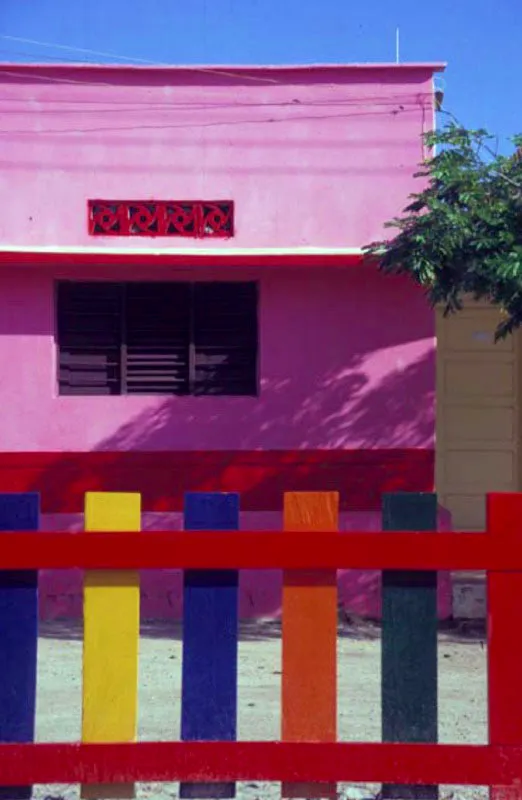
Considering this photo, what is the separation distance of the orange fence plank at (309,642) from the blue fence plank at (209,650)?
18cm

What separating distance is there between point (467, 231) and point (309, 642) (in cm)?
423

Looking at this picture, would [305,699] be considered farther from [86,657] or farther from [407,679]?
[86,657]

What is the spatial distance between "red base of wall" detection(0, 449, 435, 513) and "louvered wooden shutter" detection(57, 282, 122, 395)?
559 mm

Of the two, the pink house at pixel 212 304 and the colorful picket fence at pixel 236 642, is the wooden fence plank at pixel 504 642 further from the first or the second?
the pink house at pixel 212 304

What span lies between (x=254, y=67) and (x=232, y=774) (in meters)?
6.63

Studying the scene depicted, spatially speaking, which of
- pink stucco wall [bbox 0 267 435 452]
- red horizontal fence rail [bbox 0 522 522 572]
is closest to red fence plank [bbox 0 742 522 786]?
red horizontal fence rail [bbox 0 522 522 572]

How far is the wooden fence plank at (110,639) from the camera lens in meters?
4.01

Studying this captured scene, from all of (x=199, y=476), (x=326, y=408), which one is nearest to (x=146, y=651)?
(x=199, y=476)

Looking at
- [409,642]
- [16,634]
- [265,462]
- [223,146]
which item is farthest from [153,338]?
[409,642]

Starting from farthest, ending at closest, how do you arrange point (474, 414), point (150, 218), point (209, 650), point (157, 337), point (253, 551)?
point (474, 414) < point (157, 337) < point (150, 218) < point (209, 650) < point (253, 551)

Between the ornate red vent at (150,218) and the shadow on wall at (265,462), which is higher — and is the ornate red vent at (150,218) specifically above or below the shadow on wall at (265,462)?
above

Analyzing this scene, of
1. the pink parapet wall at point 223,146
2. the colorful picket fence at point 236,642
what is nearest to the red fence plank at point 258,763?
the colorful picket fence at point 236,642

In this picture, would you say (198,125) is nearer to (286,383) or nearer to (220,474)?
(286,383)

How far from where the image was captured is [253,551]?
13.0 ft
